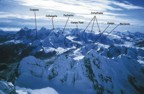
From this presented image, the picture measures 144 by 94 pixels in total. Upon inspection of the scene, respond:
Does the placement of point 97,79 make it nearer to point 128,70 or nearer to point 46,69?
point 46,69

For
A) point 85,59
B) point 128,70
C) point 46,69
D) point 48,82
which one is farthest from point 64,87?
point 128,70

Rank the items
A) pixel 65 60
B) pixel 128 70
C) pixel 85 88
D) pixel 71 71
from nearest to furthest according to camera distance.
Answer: pixel 85 88
pixel 71 71
pixel 65 60
pixel 128 70

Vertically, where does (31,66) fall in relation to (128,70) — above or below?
above

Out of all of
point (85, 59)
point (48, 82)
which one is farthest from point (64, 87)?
point (85, 59)

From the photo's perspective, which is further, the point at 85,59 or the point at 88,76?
the point at 85,59

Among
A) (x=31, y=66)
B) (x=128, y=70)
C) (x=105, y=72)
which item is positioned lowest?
(x=128, y=70)

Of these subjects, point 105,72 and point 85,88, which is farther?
point 105,72

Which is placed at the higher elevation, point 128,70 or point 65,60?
point 65,60

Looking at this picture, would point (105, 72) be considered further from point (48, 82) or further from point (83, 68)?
point (48, 82)

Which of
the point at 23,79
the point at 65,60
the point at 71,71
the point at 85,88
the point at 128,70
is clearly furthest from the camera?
the point at 128,70
